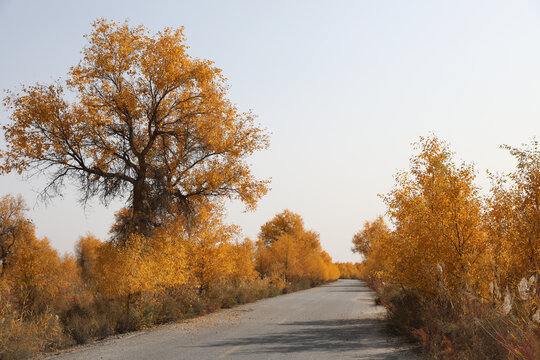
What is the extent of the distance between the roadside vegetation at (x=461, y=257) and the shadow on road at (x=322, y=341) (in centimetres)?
85

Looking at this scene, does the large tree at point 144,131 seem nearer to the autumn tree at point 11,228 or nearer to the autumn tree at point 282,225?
the autumn tree at point 11,228

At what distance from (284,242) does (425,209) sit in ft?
125

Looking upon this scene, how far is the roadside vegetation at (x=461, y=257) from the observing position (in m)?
8.90

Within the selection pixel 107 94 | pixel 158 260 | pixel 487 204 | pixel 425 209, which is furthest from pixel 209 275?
pixel 487 204

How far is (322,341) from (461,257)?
4.21 meters

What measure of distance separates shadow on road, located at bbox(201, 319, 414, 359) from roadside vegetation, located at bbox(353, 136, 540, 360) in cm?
85

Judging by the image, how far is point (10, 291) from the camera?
19234 millimetres

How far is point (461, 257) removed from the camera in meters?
11.3

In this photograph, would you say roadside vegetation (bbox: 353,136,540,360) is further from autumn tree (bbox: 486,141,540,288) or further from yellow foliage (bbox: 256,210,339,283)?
yellow foliage (bbox: 256,210,339,283)

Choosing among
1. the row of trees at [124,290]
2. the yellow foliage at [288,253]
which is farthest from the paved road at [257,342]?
the yellow foliage at [288,253]

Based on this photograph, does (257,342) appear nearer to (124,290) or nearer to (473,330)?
(473,330)

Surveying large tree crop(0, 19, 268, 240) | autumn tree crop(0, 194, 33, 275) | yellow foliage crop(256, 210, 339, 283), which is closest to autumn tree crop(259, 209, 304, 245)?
yellow foliage crop(256, 210, 339, 283)

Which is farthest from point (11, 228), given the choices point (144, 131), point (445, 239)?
point (445, 239)

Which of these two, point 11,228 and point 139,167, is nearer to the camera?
point 139,167
